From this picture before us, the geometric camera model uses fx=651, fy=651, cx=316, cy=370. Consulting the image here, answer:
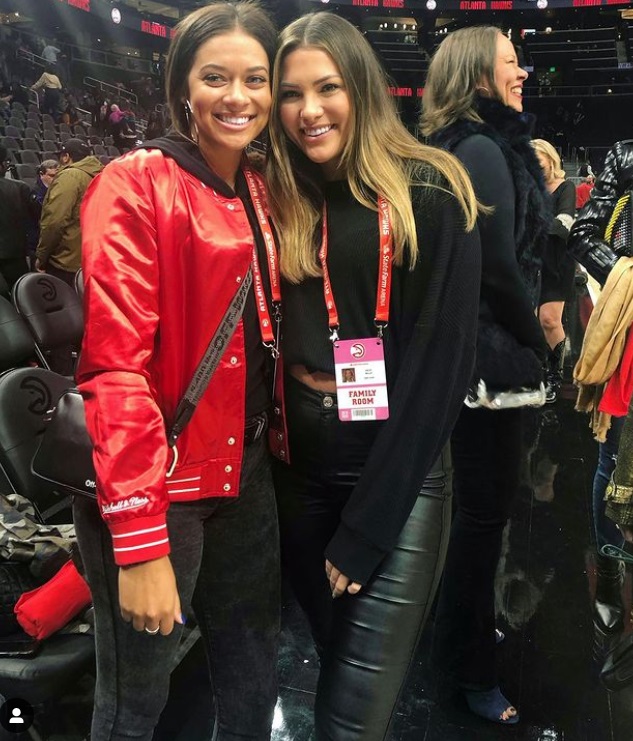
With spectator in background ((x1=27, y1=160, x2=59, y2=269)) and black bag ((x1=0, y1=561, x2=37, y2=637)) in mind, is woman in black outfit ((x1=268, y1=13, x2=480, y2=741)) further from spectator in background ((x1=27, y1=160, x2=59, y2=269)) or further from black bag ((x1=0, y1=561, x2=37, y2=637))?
spectator in background ((x1=27, y1=160, x2=59, y2=269))

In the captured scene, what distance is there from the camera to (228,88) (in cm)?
114

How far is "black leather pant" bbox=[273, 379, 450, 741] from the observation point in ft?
3.90

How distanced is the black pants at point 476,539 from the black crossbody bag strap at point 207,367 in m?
0.82

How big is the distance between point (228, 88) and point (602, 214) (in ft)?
4.64

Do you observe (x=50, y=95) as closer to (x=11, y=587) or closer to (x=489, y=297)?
(x=11, y=587)

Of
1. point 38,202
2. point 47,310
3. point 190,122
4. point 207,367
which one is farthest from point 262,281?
point 38,202

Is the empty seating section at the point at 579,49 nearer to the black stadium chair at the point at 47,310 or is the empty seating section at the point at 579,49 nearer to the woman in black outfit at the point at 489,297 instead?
the black stadium chair at the point at 47,310

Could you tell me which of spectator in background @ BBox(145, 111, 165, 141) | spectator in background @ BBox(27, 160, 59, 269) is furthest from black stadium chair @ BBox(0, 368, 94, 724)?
spectator in background @ BBox(145, 111, 165, 141)

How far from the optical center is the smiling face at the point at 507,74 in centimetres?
165

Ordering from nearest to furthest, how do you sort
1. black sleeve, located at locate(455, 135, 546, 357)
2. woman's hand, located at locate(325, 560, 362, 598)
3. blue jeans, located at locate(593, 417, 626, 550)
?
woman's hand, located at locate(325, 560, 362, 598)
black sleeve, located at locate(455, 135, 546, 357)
blue jeans, located at locate(593, 417, 626, 550)

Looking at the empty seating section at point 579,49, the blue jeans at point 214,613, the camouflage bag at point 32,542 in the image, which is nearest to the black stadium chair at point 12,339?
the camouflage bag at point 32,542

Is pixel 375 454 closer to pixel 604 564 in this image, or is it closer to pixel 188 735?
pixel 188 735

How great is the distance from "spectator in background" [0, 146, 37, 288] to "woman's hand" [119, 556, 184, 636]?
158 inches

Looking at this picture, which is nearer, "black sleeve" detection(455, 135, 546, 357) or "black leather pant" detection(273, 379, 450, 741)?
"black leather pant" detection(273, 379, 450, 741)
